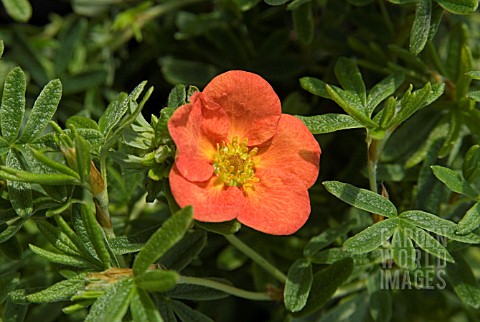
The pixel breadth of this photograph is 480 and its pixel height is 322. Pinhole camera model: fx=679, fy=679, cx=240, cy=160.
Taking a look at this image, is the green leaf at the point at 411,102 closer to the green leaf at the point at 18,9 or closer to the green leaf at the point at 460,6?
the green leaf at the point at 460,6

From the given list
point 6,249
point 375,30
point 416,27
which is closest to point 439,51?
point 375,30

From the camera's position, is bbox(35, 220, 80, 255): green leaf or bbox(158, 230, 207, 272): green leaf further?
bbox(158, 230, 207, 272): green leaf

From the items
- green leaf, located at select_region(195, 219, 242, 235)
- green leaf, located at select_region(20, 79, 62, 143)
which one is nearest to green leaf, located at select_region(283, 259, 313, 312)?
green leaf, located at select_region(195, 219, 242, 235)

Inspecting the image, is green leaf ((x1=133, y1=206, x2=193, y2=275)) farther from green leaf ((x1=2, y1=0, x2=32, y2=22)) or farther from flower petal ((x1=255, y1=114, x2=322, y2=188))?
green leaf ((x1=2, y1=0, x2=32, y2=22))

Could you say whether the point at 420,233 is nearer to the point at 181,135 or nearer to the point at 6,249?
the point at 181,135

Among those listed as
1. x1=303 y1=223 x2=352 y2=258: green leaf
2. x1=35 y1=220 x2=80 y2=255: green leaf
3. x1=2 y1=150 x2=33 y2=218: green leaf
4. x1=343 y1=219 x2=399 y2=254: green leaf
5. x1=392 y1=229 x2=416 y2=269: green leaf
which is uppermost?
x1=2 y1=150 x2=33 y2=218: green leaf

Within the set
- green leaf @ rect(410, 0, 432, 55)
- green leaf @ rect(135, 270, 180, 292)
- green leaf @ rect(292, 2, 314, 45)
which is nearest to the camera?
green leaf @ rect(135, 270, 180, 292)
